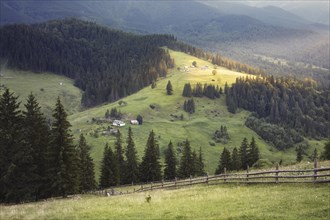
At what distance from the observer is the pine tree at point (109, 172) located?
294ft

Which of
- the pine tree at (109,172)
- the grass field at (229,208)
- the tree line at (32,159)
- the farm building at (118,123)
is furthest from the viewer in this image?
Result: the farm building at (118,123)

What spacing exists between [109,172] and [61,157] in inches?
1678

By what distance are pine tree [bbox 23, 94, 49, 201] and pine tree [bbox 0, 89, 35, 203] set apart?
1031mm

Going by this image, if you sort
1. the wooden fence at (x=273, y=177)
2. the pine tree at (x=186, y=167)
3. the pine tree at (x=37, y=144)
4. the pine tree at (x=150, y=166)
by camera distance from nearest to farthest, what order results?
the wooden fence at (x=273, y=177) < the pine tree at (x=37, y=144) < the pine tree at (x=186, y=167) < the pine tree at (x=150, y=166)

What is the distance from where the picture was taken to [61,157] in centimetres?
4900

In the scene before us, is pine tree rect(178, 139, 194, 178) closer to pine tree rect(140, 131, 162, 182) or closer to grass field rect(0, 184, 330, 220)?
pine tree rect(140, 131, 162, 182)

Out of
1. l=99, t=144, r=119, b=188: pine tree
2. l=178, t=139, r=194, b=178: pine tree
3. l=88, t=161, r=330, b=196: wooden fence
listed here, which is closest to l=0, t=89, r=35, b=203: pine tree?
l=88, t=161, r=330, b=196: wooden fence

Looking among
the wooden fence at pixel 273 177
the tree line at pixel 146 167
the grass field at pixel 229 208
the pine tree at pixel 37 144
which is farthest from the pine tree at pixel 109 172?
the grass field at pixel 229 208

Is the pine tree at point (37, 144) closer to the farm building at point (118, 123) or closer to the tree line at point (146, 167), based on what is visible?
the tree line at point (146, 167)

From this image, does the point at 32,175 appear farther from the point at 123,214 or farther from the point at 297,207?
the point at 297,207

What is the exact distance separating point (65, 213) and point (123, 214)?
5.30 m

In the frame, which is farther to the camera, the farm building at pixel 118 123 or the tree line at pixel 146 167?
the farm building at pixel 118 123

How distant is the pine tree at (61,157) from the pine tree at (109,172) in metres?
39.3

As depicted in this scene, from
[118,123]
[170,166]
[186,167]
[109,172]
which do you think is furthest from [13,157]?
[118,123]
